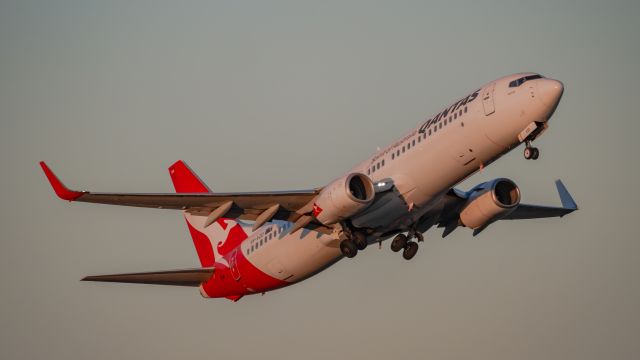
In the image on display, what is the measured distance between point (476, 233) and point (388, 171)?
6725 millimetres

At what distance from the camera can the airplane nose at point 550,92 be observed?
34.1 metres

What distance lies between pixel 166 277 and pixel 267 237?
482 cm

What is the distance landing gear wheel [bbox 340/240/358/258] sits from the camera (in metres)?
38.1

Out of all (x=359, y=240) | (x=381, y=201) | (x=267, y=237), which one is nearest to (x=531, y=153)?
(x=381, y=201)

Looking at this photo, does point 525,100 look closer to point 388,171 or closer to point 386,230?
point 388,171

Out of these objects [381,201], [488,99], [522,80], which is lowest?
[381,201]

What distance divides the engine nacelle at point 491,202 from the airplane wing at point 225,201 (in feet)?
22.6

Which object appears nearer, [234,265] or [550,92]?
[550,92]

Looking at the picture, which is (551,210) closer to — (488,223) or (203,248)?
(488,223)

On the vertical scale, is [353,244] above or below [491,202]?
above

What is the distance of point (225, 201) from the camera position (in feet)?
125

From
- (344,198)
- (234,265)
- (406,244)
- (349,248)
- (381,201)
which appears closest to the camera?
(344,198)

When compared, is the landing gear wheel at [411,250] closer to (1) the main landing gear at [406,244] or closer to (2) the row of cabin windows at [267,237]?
(1) the main landing gear at [406,244]

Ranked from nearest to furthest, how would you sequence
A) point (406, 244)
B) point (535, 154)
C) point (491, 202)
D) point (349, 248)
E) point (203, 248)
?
point (535, 154) < point (349, 248) < point (491, 202) < point (406, 244) < point (203, 248)
